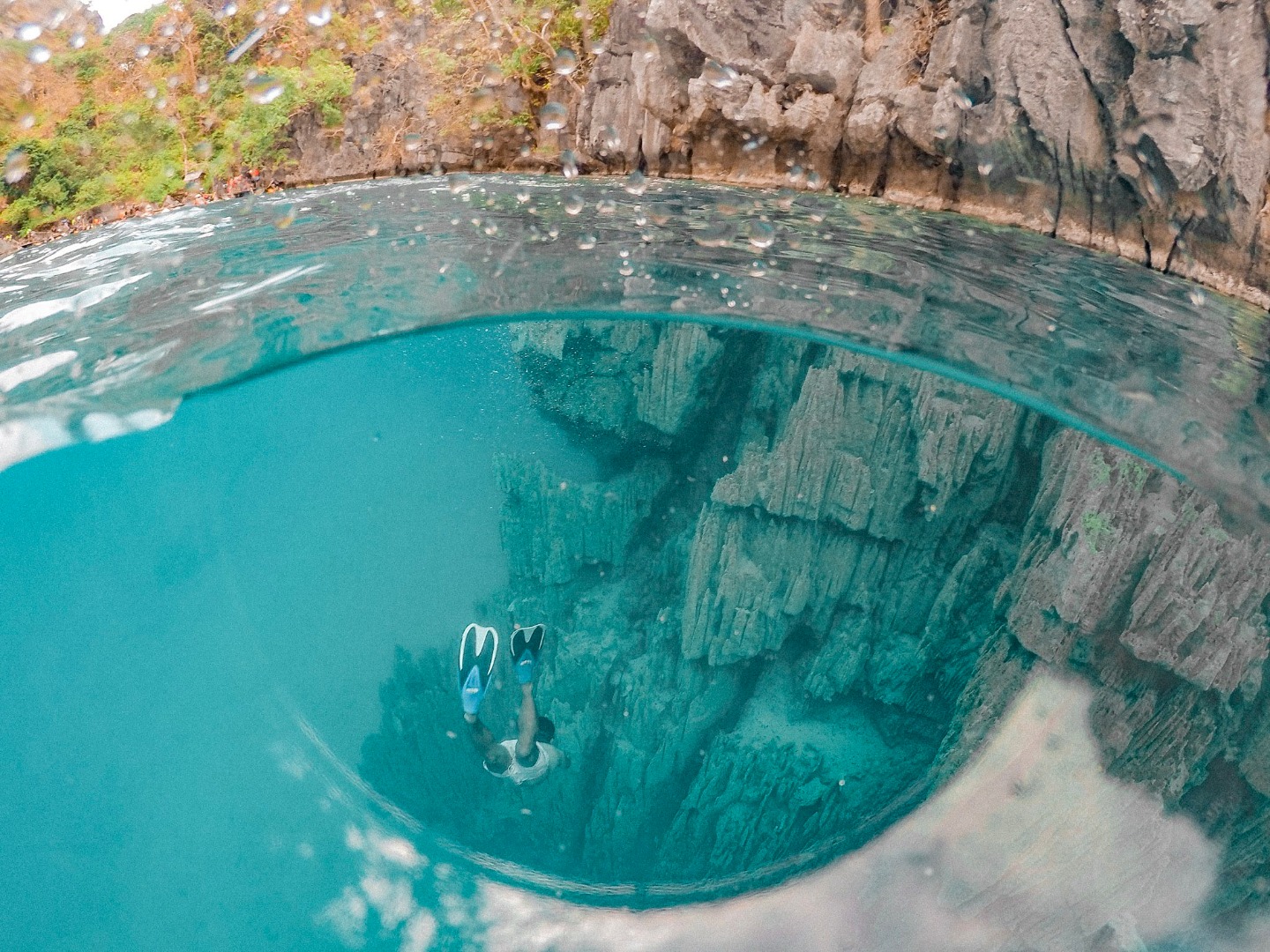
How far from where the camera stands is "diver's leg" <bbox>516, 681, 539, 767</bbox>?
5832 mm

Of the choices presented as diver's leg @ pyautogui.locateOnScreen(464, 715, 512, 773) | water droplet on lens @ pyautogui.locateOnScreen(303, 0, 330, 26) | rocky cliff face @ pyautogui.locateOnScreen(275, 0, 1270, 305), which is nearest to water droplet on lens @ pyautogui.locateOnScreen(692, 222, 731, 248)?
rocky cliff face @ pyautogui.locateOnScreen(275, 0, 1270, 305)

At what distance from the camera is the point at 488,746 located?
5734 millimetres

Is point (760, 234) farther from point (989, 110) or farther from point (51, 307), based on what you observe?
point (51, 307)

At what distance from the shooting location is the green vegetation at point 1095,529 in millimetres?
4816

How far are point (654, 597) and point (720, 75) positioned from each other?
23.8ft

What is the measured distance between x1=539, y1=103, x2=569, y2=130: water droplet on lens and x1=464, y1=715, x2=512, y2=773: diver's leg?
972 centimetres

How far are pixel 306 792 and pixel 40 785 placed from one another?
1952 millimetres

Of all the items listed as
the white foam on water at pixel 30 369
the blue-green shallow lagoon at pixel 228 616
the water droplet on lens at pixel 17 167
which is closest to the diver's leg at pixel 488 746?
the blue-green shallow lagoon at pixel 228 616

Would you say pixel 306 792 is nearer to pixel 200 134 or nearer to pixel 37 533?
pixel 37 533

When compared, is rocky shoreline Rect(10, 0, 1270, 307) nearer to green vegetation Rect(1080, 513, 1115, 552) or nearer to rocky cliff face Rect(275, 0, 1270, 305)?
rocky cliff face Rect(275, 0, 1270, 305)

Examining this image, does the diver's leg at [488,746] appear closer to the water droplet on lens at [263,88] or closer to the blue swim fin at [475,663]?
the blue swim fin at [475,663]

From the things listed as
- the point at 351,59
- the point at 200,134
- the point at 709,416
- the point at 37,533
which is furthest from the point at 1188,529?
the point at 200,134

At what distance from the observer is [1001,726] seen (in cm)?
507

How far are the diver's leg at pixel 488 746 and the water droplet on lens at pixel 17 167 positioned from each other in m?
12.1
